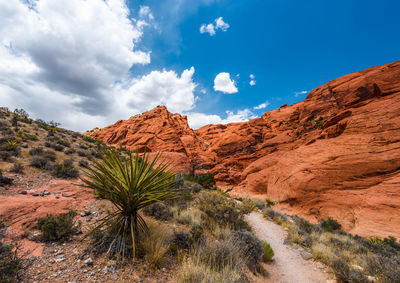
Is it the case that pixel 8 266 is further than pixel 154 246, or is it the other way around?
pixel 154 246

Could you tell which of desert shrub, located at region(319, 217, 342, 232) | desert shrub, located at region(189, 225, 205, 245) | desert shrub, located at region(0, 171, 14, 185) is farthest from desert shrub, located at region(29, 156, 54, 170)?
desert shrub, located at region(319, 217, 342, 232)

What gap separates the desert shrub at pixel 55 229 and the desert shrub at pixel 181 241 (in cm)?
215

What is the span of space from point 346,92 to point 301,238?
80.5ft

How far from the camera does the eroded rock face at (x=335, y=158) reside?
10219 millimetres

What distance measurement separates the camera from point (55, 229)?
121 inches

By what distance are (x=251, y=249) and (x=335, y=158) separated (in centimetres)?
1289

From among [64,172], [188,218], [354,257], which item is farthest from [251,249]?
[64,172]

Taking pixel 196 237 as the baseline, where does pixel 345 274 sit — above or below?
below

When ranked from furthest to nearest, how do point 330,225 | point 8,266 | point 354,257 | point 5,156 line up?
1. point 330,225
2. point 5,156
3. point 354,257
4. point 8,266

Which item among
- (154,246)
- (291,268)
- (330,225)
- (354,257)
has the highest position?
(154,246)

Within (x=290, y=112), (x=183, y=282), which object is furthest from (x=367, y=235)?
(x=290, y=112)

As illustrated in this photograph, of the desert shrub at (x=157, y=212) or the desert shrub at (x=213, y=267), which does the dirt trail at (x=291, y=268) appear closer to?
the desert shrub at (x=213, y=267)

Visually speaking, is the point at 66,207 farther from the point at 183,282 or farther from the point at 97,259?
the point at 183,282

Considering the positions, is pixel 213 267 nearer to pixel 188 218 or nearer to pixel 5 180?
pixel 188 218
